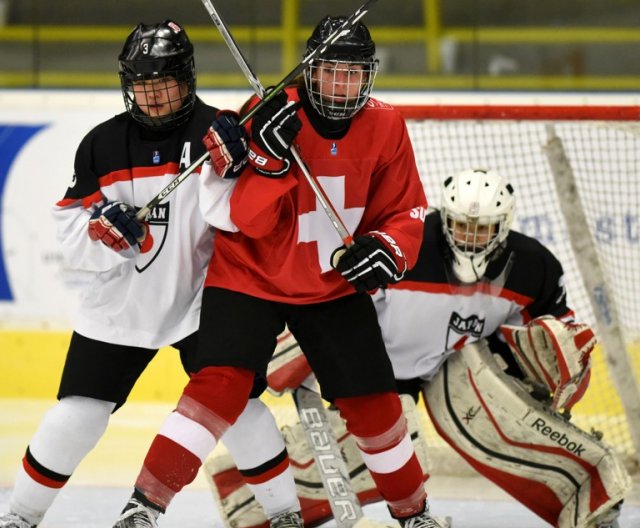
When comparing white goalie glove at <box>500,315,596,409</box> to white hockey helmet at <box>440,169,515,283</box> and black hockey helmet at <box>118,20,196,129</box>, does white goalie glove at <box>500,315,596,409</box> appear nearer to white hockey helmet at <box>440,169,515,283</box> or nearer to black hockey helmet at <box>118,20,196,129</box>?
white hockey helmet at <box>440,169,515,283</box>

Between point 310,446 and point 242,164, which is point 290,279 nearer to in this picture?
point 242,164

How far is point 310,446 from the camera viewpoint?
287 cm

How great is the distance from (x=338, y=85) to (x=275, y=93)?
0.43ft

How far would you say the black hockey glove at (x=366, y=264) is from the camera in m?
2.34

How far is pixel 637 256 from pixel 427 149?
0.82 metres

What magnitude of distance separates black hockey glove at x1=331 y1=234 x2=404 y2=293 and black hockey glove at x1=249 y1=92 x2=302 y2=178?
20 cm

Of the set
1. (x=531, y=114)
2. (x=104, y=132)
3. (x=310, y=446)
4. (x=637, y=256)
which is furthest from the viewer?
(x=637, y=256)

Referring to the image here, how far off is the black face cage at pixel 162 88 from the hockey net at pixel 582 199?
115 cm

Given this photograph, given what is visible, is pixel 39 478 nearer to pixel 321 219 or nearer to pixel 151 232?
pixel 151 232

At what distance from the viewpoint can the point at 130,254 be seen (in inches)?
97.3

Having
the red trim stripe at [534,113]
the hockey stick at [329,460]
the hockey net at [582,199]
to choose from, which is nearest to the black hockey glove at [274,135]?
the hockey stick at [329,460]

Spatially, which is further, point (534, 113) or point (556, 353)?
point (534, 113)

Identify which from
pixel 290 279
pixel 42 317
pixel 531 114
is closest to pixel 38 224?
pixel 42 317

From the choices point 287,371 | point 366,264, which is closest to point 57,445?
point 287,371
